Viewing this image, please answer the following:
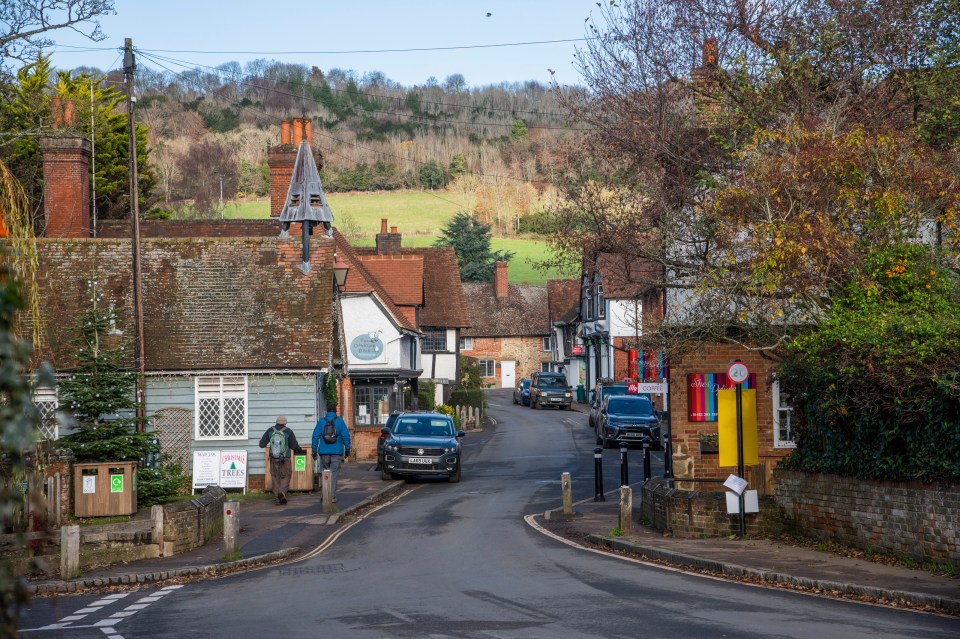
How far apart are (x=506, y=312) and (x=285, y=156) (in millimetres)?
53307

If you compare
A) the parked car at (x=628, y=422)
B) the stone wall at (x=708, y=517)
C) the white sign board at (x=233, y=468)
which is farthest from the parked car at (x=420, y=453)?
the stone wall at (x=708, y=517)

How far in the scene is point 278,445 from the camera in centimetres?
2425

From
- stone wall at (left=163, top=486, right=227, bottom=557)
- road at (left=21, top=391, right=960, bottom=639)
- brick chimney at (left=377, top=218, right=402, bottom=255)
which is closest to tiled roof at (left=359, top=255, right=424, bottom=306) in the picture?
brick chimney at (left=377, top=218, right=402, bottom=255)

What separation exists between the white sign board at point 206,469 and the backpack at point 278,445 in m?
2.62

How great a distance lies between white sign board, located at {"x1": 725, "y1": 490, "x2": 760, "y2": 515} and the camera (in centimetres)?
1736

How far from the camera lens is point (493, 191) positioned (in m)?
116

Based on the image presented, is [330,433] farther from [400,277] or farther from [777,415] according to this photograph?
[400,277]

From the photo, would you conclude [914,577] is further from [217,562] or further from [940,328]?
[217,562]

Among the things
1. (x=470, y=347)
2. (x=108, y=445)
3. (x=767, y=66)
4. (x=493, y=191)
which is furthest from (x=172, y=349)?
(x=493, y=191)

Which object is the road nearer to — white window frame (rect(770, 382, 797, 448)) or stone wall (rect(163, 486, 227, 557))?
stone wall (rect(163, 486, 227, 557))

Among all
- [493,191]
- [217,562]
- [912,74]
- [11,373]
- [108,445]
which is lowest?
[217,562]

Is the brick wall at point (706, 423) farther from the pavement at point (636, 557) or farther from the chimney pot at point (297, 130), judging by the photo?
the chimney pot at point (297, 130)

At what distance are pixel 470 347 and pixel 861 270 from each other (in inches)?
2933

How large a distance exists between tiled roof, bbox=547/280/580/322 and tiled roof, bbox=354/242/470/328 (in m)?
22.4
